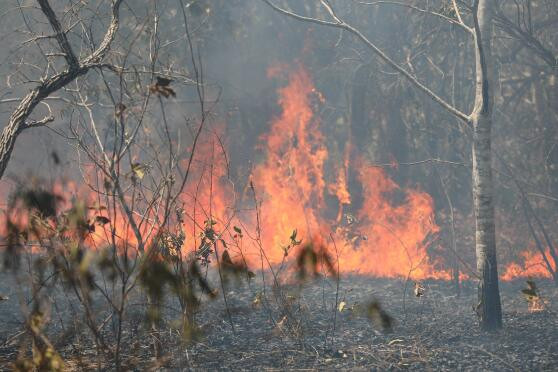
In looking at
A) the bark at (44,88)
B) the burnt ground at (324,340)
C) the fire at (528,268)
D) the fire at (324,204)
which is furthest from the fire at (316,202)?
the bark at (44,88)

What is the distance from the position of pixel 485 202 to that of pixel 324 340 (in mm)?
2803

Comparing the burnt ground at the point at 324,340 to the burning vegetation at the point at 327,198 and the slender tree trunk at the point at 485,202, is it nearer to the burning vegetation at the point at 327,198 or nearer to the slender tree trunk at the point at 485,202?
the burning vegetation at the point at 327,198

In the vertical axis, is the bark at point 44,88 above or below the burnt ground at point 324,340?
above

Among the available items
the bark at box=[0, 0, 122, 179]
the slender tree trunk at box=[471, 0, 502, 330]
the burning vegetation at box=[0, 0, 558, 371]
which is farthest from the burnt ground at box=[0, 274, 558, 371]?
the bark at box=[0, 0, 122, 179]

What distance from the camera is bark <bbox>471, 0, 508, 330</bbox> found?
23.7 feet

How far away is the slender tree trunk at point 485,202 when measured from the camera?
7215mm

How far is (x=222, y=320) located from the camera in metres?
7.50

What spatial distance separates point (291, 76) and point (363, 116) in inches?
81.4

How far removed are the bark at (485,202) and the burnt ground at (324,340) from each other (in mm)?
345

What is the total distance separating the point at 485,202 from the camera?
288 inches

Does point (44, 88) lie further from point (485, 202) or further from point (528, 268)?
point (528, 268)

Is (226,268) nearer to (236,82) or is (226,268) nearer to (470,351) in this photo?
(470,351)

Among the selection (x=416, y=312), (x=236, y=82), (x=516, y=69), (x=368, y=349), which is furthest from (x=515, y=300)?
(x=236, y=82)

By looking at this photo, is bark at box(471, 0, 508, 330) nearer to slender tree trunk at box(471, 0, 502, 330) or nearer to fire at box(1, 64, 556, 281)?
slender tree trunk at box(471, 0, 502, 330)
